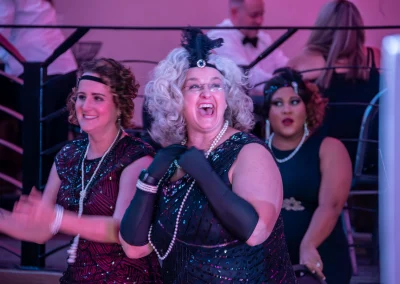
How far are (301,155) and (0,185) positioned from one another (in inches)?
122

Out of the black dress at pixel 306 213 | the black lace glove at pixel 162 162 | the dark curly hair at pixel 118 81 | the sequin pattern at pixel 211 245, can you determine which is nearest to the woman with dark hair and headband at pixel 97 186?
the dark curly hair at pixel 118 81

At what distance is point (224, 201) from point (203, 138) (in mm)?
447

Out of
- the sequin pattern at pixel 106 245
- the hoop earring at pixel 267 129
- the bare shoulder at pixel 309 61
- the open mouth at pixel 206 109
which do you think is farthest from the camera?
the bare shoulder at pixel 309 61

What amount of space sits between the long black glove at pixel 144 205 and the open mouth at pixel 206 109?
181 mm

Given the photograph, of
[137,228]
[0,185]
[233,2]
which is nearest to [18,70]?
[0,185]

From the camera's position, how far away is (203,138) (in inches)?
97.3

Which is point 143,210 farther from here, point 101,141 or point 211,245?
point 101,141

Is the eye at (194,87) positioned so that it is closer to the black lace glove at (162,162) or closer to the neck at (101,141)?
the black lace glove at (162,162)

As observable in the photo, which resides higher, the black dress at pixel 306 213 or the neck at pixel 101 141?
the neck at pixel 101 141

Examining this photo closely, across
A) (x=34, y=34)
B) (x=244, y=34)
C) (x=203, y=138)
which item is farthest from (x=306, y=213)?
(x=34, y=34)

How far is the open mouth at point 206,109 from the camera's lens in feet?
7.93

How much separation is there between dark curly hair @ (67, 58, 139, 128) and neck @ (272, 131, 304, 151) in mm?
953

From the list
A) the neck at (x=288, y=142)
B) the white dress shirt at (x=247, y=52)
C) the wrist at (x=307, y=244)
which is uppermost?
the white dress shirt at (x=247, y=52)

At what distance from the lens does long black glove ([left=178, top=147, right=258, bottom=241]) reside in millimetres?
2080
